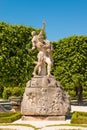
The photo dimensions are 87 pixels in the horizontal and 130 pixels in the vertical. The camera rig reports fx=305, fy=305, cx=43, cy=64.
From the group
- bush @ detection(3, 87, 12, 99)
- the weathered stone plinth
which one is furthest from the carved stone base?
bush @ detection(3, 87, 12, 99)

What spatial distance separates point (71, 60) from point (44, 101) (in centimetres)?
2417

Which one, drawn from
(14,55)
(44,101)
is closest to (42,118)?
(44,101)

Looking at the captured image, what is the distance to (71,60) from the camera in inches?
1834

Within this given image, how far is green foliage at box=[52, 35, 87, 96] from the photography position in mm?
46000

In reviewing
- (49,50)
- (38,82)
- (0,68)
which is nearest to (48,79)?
(38,82)

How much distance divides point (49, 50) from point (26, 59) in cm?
1576

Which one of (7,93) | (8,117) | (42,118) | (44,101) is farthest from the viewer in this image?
(7,93)

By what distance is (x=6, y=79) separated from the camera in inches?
1527

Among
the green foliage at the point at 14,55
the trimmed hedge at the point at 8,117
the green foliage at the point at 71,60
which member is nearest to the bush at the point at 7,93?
the green foliage at the point at 71,60

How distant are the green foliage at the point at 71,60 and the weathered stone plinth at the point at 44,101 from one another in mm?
22645

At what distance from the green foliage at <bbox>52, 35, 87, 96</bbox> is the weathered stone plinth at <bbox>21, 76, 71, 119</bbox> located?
22.6 m

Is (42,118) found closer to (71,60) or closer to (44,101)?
(44,101)

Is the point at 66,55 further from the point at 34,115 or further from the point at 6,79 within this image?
the point at 34,115

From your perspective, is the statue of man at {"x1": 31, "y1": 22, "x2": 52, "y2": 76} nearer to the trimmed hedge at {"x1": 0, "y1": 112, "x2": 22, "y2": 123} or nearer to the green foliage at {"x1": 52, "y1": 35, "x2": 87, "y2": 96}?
the trimmed hedge at {"x1": 0, "y1": 112, "x2": 22, "y2": 123}
